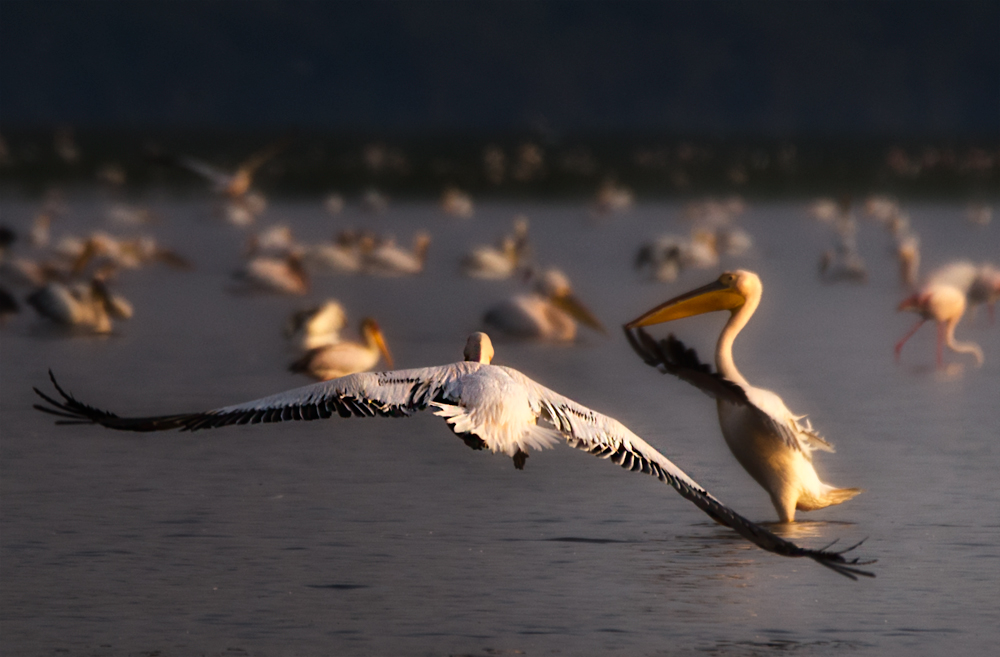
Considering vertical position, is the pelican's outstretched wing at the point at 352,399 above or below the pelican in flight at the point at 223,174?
below

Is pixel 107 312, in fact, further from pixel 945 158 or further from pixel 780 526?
pixel 945 158

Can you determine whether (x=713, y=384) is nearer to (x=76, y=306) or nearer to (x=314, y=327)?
(x=314, y=327)

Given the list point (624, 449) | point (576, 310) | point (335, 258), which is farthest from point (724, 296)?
point (335, 258)

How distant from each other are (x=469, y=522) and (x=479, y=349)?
2.03 ft

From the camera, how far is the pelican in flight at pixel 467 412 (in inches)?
212

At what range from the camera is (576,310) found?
12531 mm

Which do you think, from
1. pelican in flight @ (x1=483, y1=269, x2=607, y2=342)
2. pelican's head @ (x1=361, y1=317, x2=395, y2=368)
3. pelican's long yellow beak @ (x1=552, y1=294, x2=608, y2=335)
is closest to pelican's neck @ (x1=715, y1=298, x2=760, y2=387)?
pelican's head @ (x1=361, y1=317, x2=395, y2=368)

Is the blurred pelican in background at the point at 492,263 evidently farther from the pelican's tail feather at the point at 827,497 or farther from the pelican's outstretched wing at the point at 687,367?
the pelican's outstretched wing at the point at 687,367

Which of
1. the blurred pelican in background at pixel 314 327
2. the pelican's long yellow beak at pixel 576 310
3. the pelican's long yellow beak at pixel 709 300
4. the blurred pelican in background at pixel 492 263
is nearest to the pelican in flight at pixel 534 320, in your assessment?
the pelican's long yellow beak at pixel 576 310

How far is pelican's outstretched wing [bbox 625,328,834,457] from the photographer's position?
581 cm

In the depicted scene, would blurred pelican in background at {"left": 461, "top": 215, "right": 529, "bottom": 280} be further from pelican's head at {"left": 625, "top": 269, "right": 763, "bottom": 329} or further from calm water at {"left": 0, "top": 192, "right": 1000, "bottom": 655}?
pelican's head at {"left": 625, "top": 269, "right": 763, "bottom": 329}

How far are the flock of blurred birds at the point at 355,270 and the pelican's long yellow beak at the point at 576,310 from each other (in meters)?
0.01

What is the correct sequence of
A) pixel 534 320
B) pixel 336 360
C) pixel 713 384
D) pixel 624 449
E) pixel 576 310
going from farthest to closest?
pixel 576 310 → pixel 534 320 → pixel 336 360 → pixel 713 384 → pixel 624 449

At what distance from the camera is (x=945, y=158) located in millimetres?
50406
